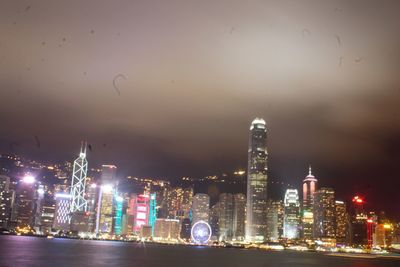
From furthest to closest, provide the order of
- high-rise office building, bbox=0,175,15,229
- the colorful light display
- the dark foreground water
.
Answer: high-rise office building, bbox=0,175,15,229, the colorful light display, the dark foreground water

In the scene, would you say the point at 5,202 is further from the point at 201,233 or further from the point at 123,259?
the point at 123,259

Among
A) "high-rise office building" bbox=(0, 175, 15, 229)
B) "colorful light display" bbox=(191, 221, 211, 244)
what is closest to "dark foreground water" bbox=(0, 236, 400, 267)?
"colorful light display" bbox=(191, 221, 211, 244)

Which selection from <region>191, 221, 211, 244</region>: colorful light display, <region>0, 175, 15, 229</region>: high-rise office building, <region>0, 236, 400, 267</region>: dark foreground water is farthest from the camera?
<region>0, 175, 15, 229</region>: high-rise office building

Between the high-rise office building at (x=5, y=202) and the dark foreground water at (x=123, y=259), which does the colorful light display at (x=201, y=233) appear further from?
the dark foreground water at (x=123, y=259)

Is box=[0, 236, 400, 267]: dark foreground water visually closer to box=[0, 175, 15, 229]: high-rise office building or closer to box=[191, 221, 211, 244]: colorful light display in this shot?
box=[191, 221, 211, 244]: colorful light display

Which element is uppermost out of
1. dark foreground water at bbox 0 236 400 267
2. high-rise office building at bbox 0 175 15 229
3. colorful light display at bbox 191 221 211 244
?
high-rise office building at bbox 0 175 15 229

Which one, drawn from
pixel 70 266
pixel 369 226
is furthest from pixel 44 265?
pixel 369 226

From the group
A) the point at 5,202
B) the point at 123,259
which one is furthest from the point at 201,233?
the point at 123,259

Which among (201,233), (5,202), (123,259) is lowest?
(123,259)

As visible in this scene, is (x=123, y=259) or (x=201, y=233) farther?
(x=201, y=233)

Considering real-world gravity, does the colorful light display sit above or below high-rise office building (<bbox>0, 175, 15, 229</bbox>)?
below

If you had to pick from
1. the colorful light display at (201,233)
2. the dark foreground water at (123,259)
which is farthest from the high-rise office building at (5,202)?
the dark foreground water at (123,259)

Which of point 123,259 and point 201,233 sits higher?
point 201,233

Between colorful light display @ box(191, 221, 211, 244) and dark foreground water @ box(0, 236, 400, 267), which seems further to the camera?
colorful light display @ box(191, 221, 211, 244)
